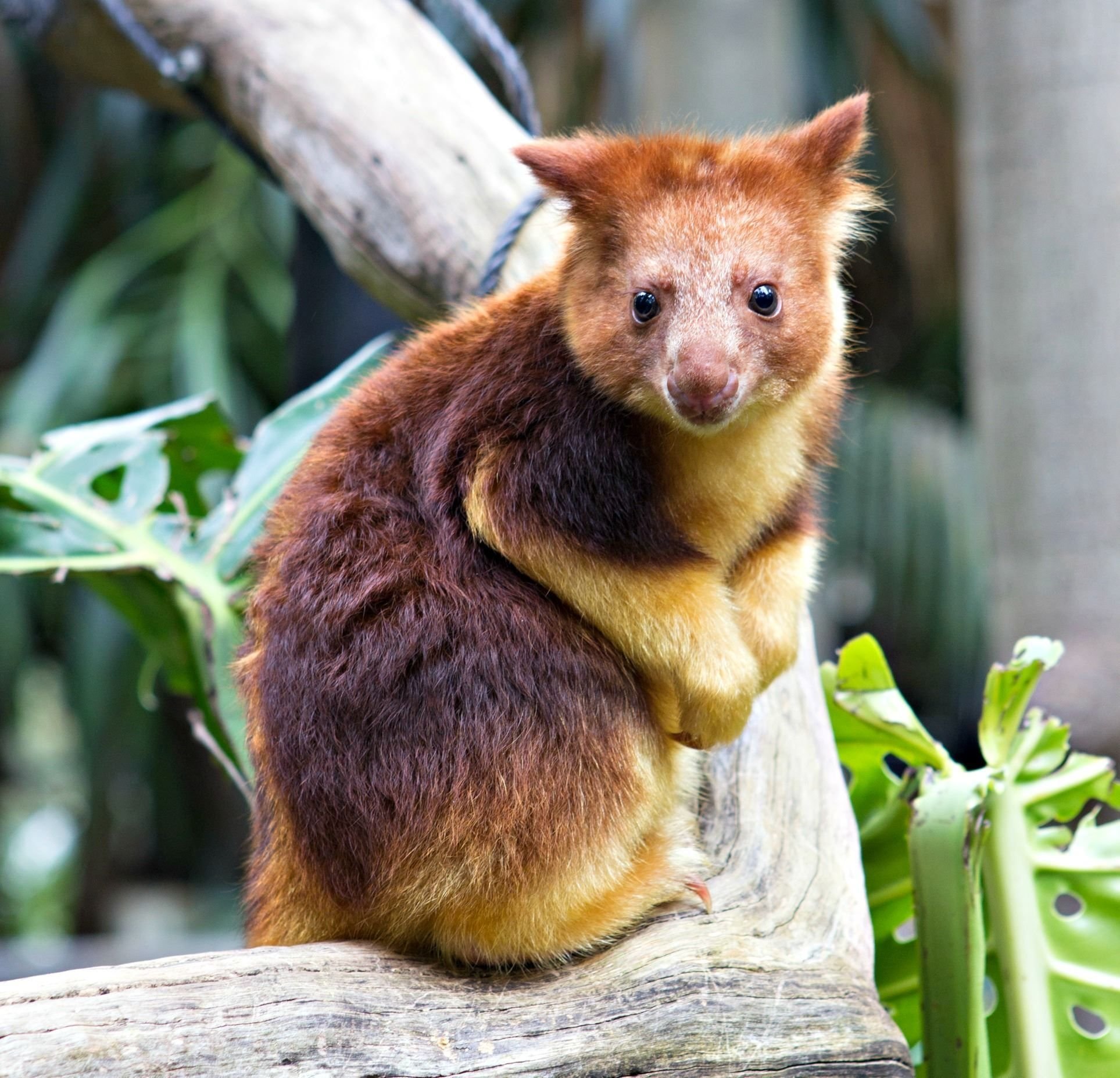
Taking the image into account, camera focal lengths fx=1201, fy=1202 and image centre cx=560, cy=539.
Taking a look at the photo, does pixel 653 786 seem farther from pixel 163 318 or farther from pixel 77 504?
pixel 163 318

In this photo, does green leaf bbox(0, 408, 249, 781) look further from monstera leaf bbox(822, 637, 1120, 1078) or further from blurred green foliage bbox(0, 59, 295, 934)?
blurred green foliage bbox(0, 59, 295, 934)

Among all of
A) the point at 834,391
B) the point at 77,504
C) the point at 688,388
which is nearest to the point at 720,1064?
the point at 688,388

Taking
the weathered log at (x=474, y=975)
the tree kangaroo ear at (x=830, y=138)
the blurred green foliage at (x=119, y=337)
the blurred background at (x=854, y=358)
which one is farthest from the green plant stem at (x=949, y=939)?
the blurred green foliage at (x=119, y=337)

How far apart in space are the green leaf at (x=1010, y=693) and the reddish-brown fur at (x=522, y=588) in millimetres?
429

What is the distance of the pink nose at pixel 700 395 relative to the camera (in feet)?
5.00

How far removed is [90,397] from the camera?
18.0ft

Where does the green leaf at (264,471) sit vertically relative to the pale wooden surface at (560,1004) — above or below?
above

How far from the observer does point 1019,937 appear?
6.25ft

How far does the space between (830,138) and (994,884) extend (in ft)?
3.92

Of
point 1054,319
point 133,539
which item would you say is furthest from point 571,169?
point 1054,319

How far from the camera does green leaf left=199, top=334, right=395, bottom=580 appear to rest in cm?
258

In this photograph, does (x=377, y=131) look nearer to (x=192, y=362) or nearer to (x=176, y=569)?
(x=176, y=569)

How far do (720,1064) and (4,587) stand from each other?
199 inches

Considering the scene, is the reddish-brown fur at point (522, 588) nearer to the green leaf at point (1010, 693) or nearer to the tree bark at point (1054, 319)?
the green leaf at point (1010, 693)
